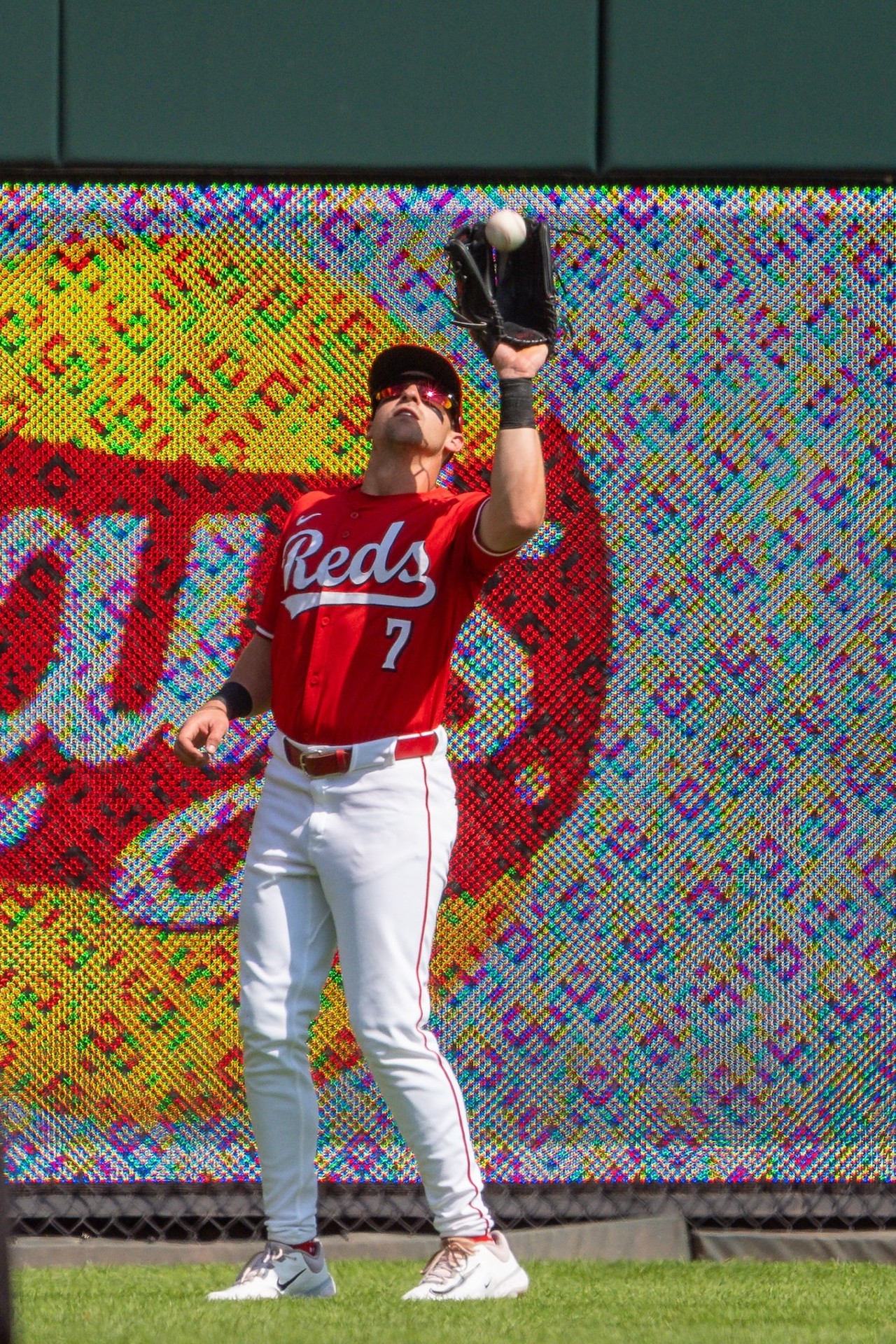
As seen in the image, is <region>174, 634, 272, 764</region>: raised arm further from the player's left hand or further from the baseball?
the baseball

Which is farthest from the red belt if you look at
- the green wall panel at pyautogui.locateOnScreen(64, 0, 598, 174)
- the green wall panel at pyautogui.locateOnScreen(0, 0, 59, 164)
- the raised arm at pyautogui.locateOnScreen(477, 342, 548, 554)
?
the green wall panel at pyautogui.locateOnScreen(0, 0, 59, 164)

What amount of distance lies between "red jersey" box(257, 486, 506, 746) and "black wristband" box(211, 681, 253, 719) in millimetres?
80

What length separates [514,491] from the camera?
272 centimetres

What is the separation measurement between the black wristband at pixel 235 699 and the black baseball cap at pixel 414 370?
2.01ft


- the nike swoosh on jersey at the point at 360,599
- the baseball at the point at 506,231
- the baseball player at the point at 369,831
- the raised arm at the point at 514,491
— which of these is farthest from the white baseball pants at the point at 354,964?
the baseball at the point at 506,231

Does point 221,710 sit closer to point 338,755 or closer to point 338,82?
point 338,755

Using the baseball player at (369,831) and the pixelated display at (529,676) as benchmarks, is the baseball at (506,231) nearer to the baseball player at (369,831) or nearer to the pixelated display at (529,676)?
the baseball player at (369,831)

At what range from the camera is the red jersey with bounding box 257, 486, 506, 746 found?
2.87 m

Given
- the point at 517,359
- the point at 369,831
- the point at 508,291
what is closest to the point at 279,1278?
the point at 369,831

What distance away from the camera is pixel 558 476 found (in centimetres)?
347

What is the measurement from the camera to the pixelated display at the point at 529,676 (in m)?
3.40

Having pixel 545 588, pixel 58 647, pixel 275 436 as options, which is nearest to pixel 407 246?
pixel 275 436

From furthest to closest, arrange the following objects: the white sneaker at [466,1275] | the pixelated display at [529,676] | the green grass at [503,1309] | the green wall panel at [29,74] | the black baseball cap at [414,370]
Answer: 1. the green wall panel at [29,74]
2. the pixelated display at [529,676]
3. the black baseball cap at [414,370]
4. the white sneaker at [466,1275]
5. the green grass at [503,1309]

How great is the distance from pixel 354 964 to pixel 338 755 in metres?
0.37
